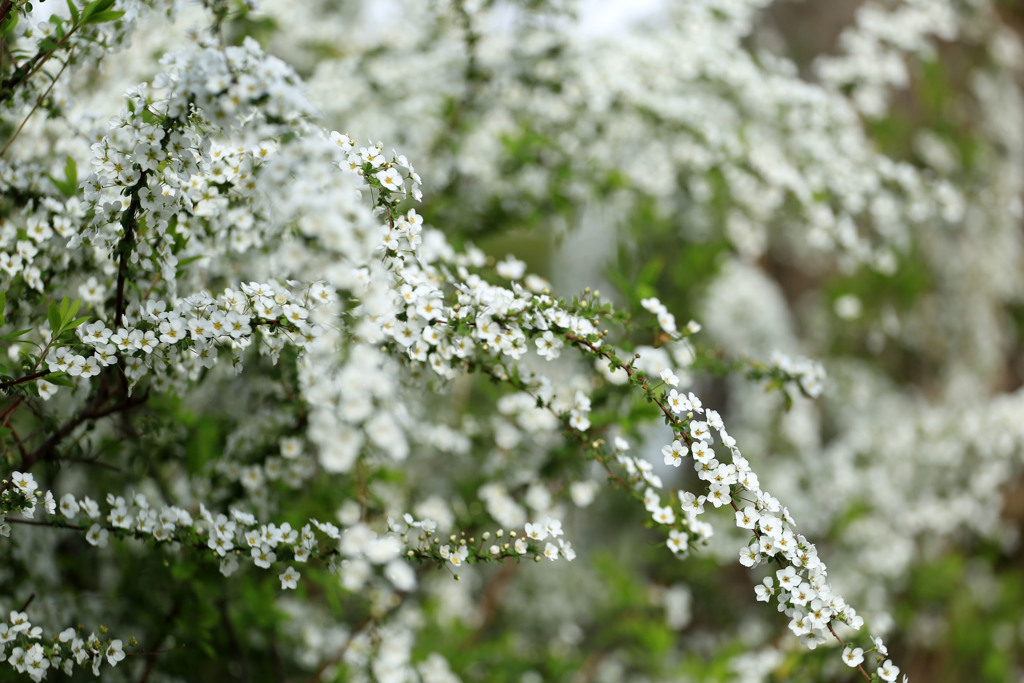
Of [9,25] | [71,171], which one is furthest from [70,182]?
[9,25]

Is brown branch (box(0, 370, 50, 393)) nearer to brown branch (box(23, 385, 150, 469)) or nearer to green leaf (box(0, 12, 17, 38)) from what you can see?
brown branch (box(23, 385, 150, 469))

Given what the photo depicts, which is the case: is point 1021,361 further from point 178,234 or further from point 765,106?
point 178,234

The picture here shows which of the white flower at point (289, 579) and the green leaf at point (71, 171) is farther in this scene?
the green leaf at point (71, 171)

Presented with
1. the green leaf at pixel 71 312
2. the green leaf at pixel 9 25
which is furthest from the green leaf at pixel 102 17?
the green leaf at pixel 71 312

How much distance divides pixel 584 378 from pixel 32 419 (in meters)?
1.79

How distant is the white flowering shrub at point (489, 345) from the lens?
1.30 m

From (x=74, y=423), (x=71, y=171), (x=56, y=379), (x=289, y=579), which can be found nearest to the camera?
(x=56, y=379)

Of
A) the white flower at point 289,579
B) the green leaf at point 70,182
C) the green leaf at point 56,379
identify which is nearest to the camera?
the green leaf at point 56,379

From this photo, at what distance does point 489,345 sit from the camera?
1376 mm

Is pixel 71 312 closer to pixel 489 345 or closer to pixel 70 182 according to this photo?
pixel 70 182

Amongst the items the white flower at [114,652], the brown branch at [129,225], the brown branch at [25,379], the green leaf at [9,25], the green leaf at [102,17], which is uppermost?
the green leaf at [102,17]

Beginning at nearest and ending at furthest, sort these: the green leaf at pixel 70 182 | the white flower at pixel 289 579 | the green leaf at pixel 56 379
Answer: the green leaf at pixel 56 379
the white flower at pixel 289 579
the green leaf at pixel 70 182

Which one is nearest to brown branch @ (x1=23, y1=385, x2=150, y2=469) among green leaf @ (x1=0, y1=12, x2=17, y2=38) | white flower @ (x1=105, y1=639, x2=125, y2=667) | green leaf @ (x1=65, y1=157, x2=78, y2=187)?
white flower @ (x1=105, y1=639, x2=125, y2=667)

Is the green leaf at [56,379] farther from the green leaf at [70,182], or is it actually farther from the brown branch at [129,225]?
the green leaf at [70,182]
